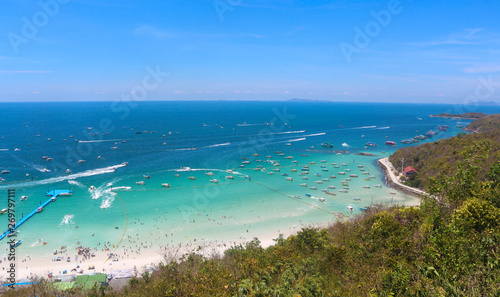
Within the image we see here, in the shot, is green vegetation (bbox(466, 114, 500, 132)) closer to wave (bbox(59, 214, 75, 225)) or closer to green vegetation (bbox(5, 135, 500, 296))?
green vegetation (bbox(5, 135, 500, 296))

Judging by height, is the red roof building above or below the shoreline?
above

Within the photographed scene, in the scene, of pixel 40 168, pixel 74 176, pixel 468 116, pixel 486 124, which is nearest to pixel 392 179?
pixel 74 176

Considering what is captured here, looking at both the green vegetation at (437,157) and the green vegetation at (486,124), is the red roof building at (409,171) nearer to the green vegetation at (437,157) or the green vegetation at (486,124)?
the green vegetation at (437,157)

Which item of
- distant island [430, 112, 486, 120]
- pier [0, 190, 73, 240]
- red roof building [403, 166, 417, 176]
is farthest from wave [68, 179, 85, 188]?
distant island [430, 112, 486, 120]

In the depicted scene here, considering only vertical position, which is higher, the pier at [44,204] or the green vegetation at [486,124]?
the green vegetation at [486,124]

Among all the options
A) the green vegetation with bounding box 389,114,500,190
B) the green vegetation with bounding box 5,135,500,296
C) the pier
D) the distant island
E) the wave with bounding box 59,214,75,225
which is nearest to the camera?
the green vegetation with bounding box 5,135,500,296

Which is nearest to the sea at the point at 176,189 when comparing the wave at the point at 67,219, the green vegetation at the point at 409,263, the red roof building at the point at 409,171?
the wave at the point at 67,219

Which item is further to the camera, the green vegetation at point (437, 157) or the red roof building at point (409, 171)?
the red roof building at point (409, 171)

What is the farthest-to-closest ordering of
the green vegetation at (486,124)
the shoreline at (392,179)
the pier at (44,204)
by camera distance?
1. the green vegetation at (486,124)
2. the shoreline at (392,179)
3. the pier at (44,204)
